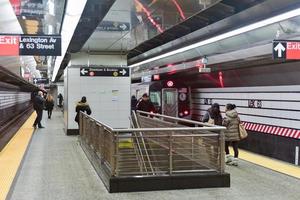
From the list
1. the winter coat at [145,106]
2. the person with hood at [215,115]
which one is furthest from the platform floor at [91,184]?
the winter coat at [145,106]

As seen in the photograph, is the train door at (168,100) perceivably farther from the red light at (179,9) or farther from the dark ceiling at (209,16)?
the red light at (179,9)

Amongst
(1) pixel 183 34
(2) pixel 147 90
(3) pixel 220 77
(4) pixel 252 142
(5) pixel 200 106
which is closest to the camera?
(1) pixel 183 34

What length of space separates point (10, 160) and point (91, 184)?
299 centimetres

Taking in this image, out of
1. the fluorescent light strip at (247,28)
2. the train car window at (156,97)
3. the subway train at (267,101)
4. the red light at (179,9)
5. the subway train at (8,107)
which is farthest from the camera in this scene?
the train car window at (156,97)

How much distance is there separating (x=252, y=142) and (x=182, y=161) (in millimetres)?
6353

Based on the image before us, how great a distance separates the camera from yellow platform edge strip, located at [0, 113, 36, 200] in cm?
722

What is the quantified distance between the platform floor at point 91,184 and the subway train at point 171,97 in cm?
834

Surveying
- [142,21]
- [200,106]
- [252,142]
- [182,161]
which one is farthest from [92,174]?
[200,106]

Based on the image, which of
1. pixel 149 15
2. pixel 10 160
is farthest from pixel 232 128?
pixel 10 160

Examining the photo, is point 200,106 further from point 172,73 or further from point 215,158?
point 215,158

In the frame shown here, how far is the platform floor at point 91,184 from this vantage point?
6699mm

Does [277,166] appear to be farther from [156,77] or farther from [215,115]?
[156,77]

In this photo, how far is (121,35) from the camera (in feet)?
37.1

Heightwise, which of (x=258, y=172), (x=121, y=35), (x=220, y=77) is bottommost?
(x=258, y=172)
